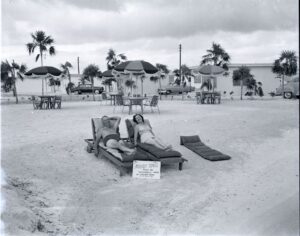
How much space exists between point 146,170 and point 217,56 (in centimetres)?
2396

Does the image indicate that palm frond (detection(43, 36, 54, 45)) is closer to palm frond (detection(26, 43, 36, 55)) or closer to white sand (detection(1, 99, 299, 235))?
palm frond (detection(26, 43, 36, 55))

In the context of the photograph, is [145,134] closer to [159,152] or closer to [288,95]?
[159,152]

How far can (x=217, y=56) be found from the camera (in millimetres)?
29406

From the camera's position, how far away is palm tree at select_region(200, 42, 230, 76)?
29.1 metres

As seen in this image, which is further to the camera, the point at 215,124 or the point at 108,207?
the point at 215,124

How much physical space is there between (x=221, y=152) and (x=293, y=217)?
3736mm

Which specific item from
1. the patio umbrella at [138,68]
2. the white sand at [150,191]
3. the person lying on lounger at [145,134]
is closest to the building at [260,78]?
the patio umbrella at [138,68]

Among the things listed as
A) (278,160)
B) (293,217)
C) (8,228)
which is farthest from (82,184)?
(278,160)

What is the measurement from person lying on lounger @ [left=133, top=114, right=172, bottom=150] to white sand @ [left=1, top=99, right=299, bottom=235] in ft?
1.63

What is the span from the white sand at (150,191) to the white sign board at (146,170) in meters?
0.12

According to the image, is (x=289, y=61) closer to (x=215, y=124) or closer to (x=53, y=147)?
(x=215, y=124)

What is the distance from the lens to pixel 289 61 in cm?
2817

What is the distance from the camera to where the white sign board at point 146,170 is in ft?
21.5

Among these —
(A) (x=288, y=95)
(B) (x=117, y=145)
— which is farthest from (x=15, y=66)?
(B) (x=117, y=145)
